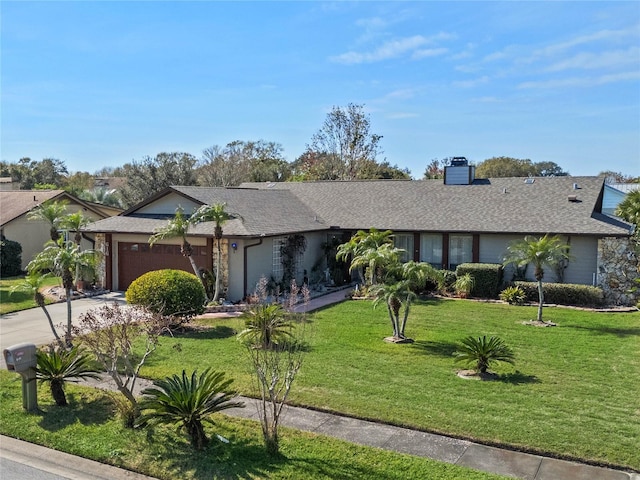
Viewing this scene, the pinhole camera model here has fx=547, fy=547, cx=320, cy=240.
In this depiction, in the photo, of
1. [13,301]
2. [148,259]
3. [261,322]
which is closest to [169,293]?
[261,322]

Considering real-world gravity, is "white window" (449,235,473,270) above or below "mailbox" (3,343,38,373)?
above

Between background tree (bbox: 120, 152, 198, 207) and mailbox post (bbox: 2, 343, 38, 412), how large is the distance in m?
34.7

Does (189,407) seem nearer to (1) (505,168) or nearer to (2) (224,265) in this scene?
(2) (224,265)

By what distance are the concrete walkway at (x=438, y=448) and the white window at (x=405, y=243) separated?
15.1 m

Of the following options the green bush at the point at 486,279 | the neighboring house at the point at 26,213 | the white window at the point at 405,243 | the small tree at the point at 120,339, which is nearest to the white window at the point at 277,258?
the white window at the point at 405,243

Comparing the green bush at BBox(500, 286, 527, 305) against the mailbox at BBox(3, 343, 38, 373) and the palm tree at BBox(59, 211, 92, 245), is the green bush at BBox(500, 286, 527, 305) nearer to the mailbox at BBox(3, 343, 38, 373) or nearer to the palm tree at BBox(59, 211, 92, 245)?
the mailbox at BBox(3, 343, 38, 373)

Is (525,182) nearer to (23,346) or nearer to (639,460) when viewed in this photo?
(639,460)

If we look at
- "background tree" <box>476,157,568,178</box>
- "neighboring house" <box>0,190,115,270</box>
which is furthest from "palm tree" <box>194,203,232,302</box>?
Result: "background tree" <box>476,157,568,178</box>

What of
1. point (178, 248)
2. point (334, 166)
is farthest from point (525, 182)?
point (334, 166)

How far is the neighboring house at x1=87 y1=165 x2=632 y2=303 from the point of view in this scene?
20.2 meters

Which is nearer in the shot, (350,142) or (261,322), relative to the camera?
(261,322)

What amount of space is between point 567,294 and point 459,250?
15.8 feet

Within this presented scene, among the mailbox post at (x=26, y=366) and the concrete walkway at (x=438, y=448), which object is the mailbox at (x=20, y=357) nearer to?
the mailbox post at (x=26, y=366)

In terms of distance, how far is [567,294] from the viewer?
64.9 ft
